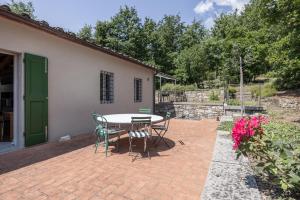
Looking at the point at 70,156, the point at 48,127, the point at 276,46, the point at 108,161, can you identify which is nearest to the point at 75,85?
the point at 48,127

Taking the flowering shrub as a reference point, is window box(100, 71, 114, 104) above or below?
above

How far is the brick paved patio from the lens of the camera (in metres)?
2.92

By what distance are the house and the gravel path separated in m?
4.33

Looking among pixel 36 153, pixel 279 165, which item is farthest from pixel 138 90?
pixel 279 165

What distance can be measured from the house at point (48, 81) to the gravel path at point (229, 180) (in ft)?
14.2

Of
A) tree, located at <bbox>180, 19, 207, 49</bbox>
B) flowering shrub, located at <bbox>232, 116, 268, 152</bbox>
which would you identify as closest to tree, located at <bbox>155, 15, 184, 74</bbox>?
tree, located at <bbox>180, 19, 207, 49</bbox>

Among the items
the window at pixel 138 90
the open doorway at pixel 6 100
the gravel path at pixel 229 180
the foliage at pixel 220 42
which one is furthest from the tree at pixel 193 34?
the gravel path at pixel 229 180

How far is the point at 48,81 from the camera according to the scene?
565 cm

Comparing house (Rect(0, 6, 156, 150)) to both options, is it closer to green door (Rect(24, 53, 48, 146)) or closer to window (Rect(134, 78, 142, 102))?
green door (Rect(24, 53, 48, 146))

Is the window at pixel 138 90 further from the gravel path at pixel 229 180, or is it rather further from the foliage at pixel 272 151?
the foliage at pixel 272 151

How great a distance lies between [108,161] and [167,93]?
13460mm

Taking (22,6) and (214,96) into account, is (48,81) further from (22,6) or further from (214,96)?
(22,6)

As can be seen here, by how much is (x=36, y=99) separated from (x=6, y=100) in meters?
2.32

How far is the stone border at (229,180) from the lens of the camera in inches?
104
